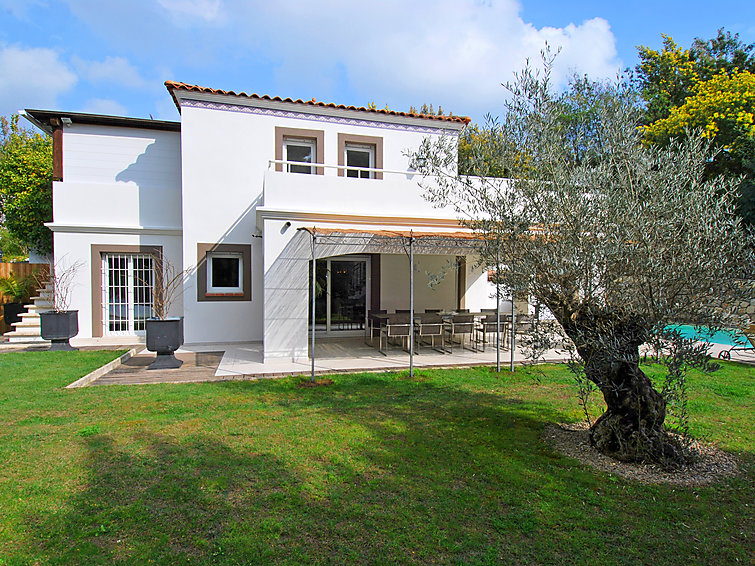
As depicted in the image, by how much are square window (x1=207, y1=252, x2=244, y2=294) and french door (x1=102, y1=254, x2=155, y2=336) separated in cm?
231

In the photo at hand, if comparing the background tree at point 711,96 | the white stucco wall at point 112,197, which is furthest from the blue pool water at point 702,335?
the white stucco wall at point 112,197

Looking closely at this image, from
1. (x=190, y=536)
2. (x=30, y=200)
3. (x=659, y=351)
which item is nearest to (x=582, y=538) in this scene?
(x=659, y=351)

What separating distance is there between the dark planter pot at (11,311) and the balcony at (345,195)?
408 inches

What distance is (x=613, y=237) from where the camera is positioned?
4.18 m

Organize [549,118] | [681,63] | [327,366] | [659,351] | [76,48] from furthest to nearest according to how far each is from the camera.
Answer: [681,63], [76,48], [327,366], [549,118], [659,351]

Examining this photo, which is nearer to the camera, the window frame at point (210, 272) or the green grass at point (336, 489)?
the green grass at point (336, 489)

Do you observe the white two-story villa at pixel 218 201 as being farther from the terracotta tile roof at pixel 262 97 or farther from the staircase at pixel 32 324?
the staircase at pixel 32 324

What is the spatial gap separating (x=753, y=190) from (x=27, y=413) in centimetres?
2170

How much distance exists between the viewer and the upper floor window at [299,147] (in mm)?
13086

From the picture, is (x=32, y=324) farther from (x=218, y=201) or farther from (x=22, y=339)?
(x=218, y=201)

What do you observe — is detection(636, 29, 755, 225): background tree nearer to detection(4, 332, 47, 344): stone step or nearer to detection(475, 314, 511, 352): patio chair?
detection(475, 314, 511, 352): patio chair

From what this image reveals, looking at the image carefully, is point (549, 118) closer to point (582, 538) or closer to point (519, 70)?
point (519, 70)

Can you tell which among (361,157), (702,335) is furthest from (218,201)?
(702,335)

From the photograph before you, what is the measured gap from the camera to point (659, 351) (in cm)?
409
